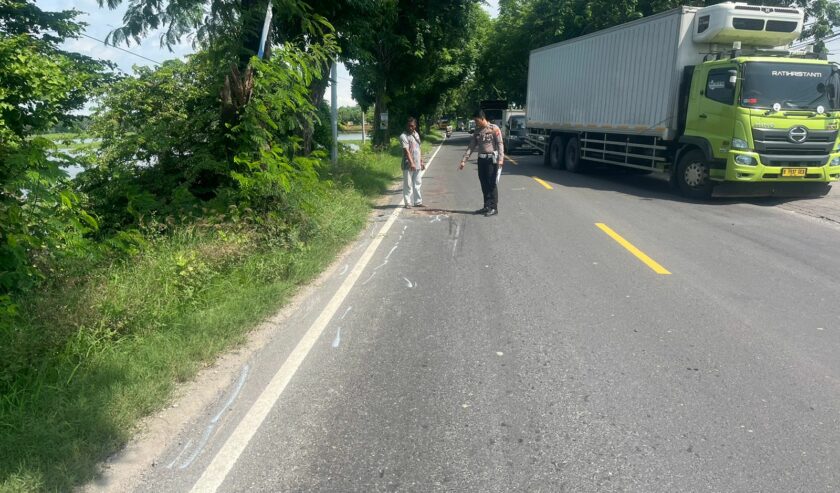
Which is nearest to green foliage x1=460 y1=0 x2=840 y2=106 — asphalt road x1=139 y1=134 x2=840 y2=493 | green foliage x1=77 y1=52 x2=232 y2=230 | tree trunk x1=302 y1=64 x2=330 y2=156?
tree trunk x1=302 y1=64 x2=330 y2=156

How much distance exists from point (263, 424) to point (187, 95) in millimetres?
6562

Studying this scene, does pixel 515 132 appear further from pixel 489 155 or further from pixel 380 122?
pixel 489 155

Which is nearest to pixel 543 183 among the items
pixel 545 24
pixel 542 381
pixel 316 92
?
pixel 316 92

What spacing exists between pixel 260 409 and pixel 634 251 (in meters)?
5.84

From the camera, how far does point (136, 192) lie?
791 cm

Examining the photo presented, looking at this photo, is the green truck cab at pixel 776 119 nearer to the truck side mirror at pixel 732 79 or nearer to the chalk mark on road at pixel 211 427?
the truck side mirror at pixel 732 79

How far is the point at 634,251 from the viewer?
8180mm

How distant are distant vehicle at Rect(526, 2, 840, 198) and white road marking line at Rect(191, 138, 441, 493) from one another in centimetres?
930

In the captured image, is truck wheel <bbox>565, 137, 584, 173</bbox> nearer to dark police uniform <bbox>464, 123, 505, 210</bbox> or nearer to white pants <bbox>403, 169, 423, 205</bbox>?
white pants <bbox>403, 169, 423, 205</bbox>

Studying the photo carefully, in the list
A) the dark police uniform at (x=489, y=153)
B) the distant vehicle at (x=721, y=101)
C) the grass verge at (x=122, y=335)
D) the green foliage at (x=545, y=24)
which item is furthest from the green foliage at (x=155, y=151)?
the green foliage at (x=545, y=24)

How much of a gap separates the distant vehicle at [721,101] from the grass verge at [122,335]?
29.1ft

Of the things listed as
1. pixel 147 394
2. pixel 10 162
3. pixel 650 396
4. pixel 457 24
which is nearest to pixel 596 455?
pixel 650 396

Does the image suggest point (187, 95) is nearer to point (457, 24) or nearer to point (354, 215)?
point (354, 215)

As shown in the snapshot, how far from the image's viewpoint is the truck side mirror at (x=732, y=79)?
1177 cm
